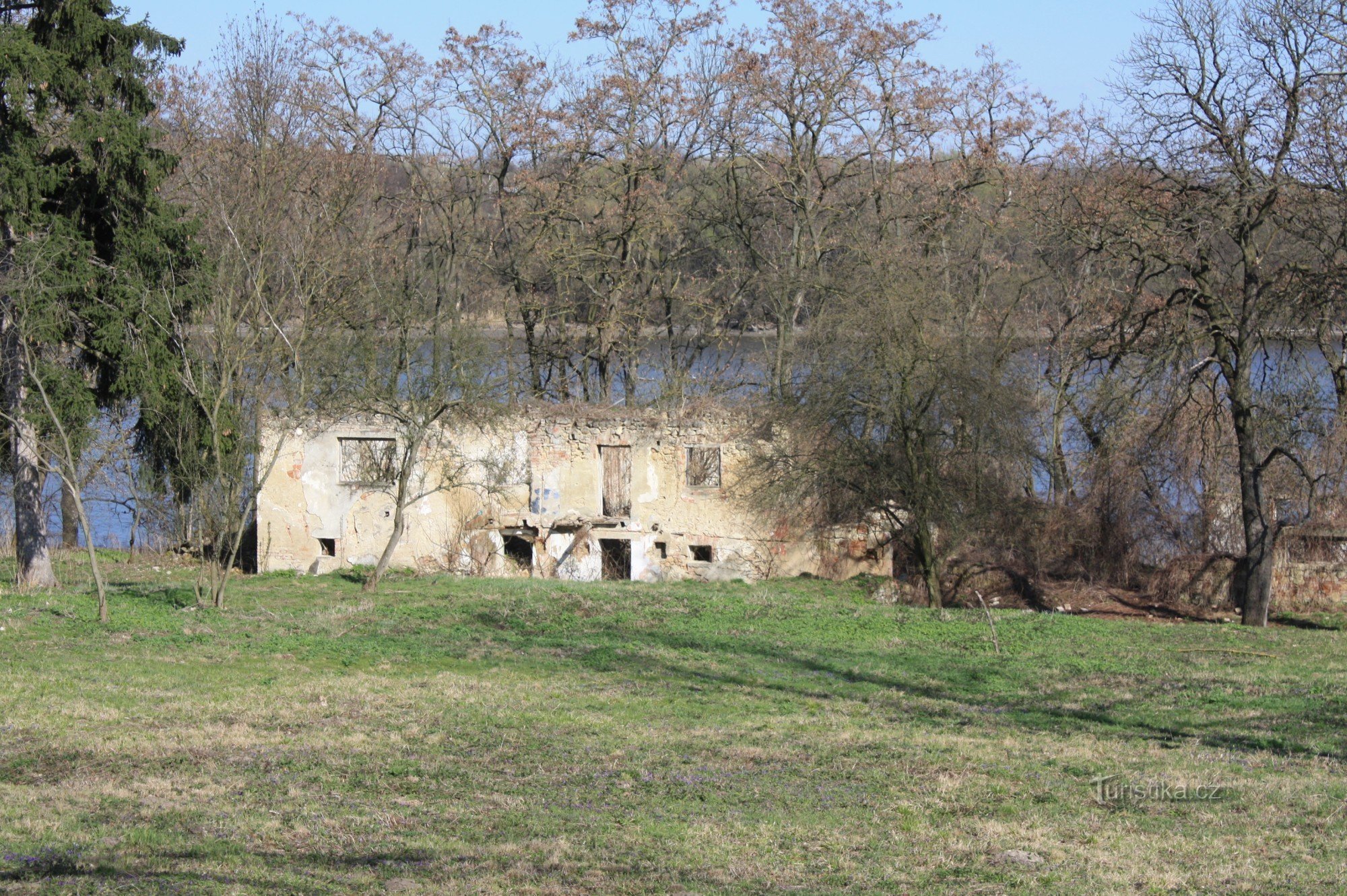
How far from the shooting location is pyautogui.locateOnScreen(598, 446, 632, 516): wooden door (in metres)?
26.8

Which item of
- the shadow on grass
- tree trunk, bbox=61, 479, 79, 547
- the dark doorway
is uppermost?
tree trunk, bbox=61, 479, 79, 547

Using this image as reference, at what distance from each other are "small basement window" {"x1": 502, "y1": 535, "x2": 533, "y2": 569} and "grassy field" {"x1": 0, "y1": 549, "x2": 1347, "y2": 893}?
8.21 metres

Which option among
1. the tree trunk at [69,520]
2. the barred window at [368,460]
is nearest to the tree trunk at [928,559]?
the barred window at [368,460]

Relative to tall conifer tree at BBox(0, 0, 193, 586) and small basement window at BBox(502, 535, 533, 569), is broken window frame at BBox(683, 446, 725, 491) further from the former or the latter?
tall conifer tree at BBox(0, 0, 193, 586)

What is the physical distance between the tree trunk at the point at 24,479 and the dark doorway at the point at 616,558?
35.7 ft

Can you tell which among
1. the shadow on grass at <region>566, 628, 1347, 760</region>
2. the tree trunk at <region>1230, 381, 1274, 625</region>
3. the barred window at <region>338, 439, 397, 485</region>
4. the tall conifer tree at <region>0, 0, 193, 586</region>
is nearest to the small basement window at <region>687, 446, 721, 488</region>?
the barred window at <region>338, 439, 397, 485</region>

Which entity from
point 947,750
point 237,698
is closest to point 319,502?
point 237,698

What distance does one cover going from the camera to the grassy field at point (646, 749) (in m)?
6.95

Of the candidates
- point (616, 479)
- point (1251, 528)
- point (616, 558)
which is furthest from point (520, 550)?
point (1251, 528)

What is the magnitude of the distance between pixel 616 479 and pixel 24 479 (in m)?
11.5

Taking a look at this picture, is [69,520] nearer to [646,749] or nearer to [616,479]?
[616,479]

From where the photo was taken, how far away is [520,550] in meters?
27.3

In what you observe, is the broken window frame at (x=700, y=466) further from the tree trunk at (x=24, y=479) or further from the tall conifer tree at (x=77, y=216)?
the tree trunk at (x=24, y=479)

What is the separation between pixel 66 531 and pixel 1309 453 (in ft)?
98.4
